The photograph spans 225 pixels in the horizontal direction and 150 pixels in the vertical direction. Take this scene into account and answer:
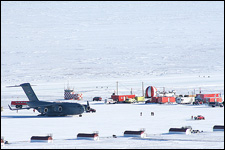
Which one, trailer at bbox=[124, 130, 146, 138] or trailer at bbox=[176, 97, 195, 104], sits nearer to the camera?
trailer at bbox=[124, 130, 146, 138]

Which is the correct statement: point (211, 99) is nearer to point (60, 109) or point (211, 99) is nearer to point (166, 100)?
point (166, 100)

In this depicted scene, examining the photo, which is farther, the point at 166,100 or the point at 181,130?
the point at 166,100

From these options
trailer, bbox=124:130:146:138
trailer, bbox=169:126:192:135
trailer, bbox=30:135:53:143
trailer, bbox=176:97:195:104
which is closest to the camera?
trailer, bbox=30:135:53:143

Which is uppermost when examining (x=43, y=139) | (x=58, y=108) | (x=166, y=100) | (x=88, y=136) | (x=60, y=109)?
(x=166, y=100)

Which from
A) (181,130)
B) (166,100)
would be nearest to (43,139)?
(181,130)

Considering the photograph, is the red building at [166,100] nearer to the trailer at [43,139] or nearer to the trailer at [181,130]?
the trailer at [181,130]

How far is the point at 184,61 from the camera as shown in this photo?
189375 millimetres

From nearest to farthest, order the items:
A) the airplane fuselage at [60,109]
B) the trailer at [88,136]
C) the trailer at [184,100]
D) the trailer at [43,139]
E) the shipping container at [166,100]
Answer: the trailer at [43,139], the trailer at [88,136], the airplane fuselage at [60,109], the trailer at [184,100], the shipping container at [166,100]

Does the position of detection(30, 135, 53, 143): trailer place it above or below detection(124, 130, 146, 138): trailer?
below

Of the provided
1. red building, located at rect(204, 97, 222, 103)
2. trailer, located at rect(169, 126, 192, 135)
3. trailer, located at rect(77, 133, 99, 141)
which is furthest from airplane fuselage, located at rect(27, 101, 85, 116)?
red building, located at rect(204, 97, 222, 103)

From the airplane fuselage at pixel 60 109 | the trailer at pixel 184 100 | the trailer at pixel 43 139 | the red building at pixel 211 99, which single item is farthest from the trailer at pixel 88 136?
the red building at pixel 211 99

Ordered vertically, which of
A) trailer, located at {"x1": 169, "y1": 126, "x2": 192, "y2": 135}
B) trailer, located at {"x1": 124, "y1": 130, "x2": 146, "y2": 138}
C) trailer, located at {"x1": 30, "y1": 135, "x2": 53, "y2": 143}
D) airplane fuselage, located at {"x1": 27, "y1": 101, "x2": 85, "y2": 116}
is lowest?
trailer, located at {"x1": 30, "y1": 135, "x2": 53, "y2": 143}

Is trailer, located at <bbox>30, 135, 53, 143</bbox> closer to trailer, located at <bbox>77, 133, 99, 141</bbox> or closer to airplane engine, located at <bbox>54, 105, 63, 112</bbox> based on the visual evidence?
trailer, located at <bbox>77, 133, 99, 141</bbox>

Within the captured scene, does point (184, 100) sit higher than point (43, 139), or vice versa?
point (184, 100)
